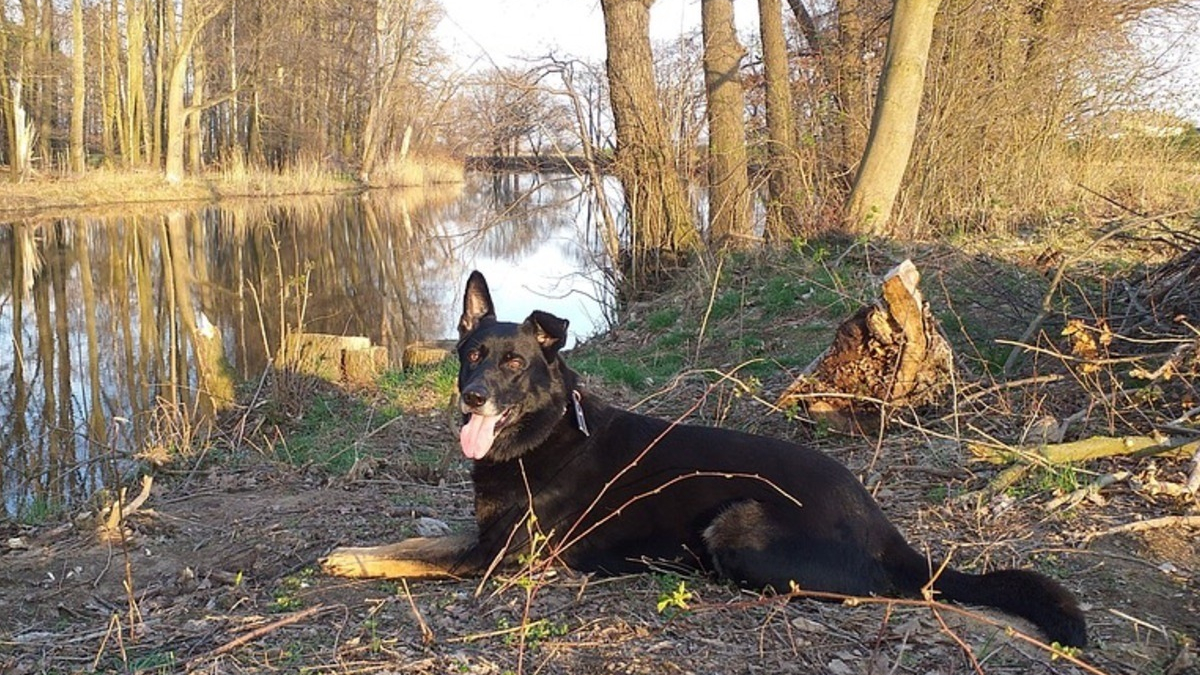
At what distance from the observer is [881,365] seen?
6.14 m

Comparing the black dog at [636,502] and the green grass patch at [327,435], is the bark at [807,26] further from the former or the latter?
the black dog at [636,502]

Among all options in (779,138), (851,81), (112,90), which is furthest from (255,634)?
(112,90)

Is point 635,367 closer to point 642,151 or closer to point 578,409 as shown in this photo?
point 642,151

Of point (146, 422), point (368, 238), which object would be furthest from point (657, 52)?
point (368, 238)

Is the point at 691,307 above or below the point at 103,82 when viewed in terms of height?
below

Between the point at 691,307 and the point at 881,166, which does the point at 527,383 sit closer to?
the point at 691,307

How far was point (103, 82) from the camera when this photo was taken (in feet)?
118

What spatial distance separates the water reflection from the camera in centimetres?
933

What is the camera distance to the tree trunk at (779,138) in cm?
1260

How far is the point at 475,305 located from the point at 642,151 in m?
7.62

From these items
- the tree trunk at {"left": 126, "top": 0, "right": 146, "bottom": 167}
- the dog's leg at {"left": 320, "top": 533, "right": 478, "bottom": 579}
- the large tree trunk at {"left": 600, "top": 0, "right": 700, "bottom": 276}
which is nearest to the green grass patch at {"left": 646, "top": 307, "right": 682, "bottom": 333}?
the large tree trunk at {"left": 600, "top": 0, "right": 700, "bottom": 276}

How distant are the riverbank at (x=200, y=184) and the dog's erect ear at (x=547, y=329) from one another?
20.3 metres

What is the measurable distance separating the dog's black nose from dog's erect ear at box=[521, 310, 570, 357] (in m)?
0.45

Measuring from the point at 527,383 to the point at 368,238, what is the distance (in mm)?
21365
